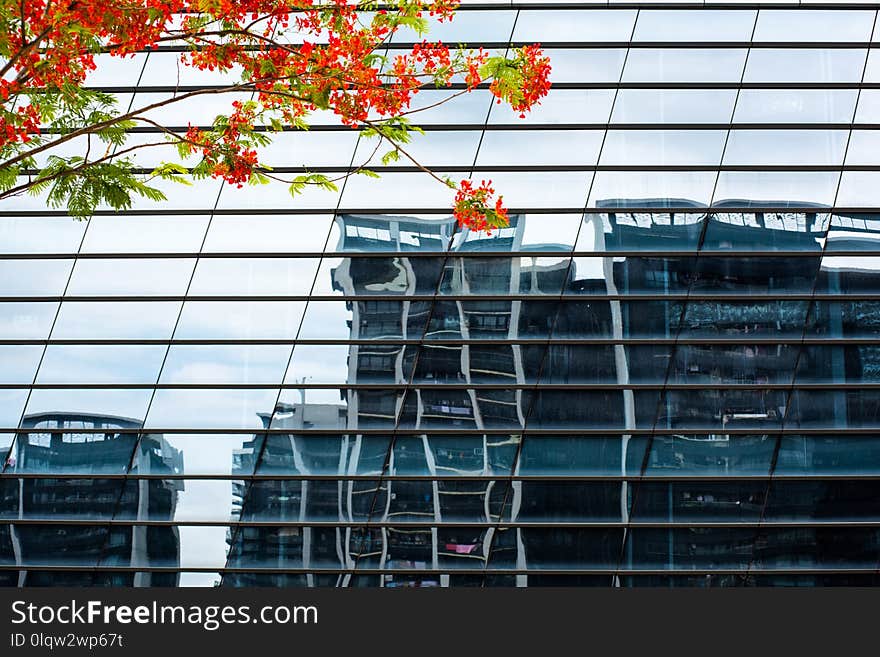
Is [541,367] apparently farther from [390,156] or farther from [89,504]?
[89,504]

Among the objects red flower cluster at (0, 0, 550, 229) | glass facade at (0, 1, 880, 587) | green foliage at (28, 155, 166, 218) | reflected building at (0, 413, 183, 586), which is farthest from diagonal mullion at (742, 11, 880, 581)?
green foliage at (28, 155, 166, 218)

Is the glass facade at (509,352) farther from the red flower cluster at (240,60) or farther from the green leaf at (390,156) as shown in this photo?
the red flower cluster at (240,60)

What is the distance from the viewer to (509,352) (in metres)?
11.2

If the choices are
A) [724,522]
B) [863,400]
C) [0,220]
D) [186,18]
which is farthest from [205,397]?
[863,400]

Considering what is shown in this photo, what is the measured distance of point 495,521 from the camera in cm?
1088

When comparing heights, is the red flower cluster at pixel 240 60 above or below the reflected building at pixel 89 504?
above

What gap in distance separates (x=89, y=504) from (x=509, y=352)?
6945 mm

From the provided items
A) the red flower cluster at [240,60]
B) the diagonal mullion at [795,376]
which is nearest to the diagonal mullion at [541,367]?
the diagonal mullion at [795,376]

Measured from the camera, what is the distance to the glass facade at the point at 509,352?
430 inches

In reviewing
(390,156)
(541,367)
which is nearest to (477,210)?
(390,156)

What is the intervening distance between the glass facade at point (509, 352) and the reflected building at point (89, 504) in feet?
0.12

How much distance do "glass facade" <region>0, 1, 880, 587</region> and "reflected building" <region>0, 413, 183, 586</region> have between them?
36 millimetres

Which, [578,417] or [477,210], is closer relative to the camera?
[477,210]

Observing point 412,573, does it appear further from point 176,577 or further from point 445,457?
point 176,577
